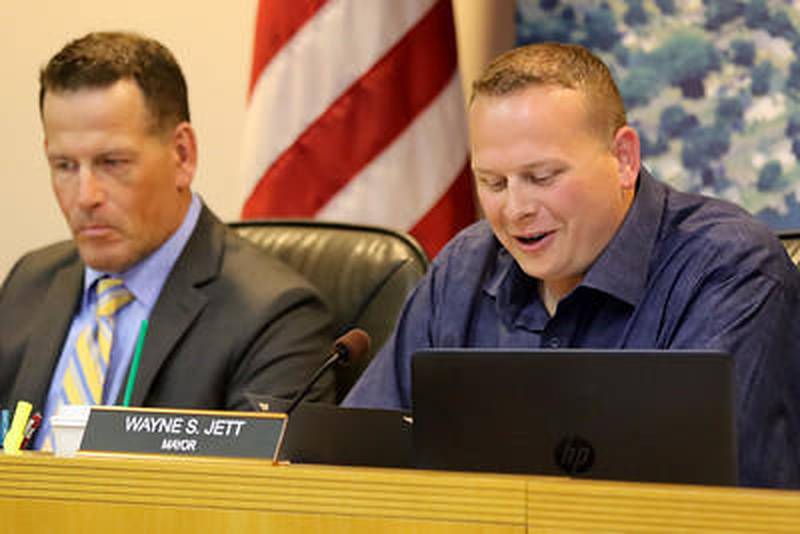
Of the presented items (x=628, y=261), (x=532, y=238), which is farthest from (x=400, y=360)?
(x=628, y=261)

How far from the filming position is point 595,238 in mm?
2330

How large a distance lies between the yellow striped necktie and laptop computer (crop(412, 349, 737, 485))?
1.34m

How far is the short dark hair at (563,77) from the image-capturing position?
7.54 ft

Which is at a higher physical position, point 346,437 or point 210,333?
point 210,333

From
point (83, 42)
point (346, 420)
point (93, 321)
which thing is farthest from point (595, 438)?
point (83, 42)

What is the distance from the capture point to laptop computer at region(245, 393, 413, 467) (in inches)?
70.6

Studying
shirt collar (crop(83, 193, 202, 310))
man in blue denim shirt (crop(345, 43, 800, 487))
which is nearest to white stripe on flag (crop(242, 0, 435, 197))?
shirt collar (crop(83, 193, 202, 310))

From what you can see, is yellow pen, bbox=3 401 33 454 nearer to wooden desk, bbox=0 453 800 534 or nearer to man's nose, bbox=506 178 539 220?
wooden desk, bbox=0 453 800 534

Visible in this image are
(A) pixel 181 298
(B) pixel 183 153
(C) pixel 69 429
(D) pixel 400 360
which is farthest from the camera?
(B) pixel 183 153

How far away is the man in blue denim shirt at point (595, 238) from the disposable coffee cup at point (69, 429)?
2.33 feet

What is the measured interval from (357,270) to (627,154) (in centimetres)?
75

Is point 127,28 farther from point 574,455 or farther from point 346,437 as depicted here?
point 574,455

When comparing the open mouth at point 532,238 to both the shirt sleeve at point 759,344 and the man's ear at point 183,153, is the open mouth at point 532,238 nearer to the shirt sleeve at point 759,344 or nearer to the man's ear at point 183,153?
the shirt sleeve at point 759,344

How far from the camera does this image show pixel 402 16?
3.62 m
